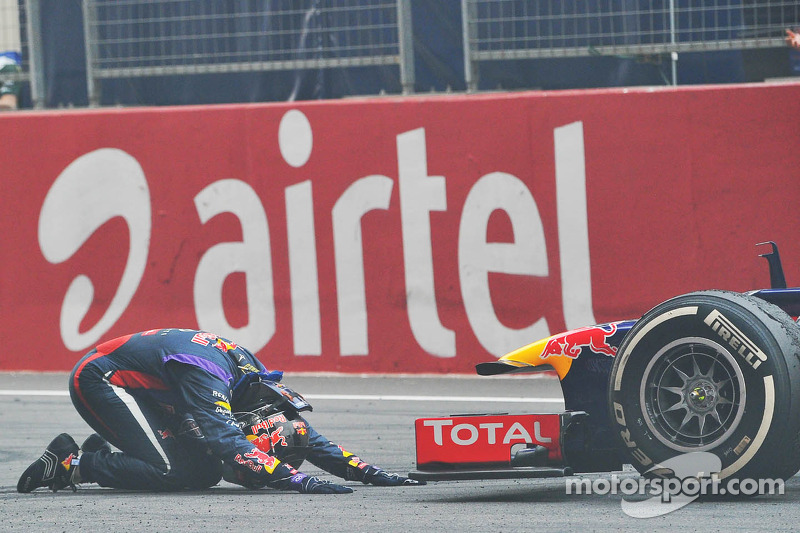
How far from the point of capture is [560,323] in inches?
360

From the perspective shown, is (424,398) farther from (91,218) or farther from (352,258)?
(91,218)

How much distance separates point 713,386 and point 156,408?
244cm

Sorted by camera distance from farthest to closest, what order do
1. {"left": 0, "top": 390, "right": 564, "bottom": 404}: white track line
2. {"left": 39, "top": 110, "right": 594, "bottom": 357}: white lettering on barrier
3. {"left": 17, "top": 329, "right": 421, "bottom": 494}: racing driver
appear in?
{"left": 39, "top": 110, "right": 594, "bottom": 357}: white lettering on barrier < {"left": 0, "top": 390, "right": 564, "bottom": 404}: white track line < {"left": 17, "top": 329, "right": 421, "bottom": 494}: racing driver

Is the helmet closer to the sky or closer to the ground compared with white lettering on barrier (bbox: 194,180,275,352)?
closer to the ground

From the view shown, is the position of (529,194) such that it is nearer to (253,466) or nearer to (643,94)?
(643,94)

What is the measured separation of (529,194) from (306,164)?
1.64 meters

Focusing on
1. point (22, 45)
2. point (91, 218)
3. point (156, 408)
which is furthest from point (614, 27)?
point (156, 408)

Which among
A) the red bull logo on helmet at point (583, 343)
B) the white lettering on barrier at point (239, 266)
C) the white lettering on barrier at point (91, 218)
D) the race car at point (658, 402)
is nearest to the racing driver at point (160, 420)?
the race car at point (658, 402)

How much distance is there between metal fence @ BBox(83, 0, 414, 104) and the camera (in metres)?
10.1

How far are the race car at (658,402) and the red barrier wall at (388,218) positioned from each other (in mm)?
3647

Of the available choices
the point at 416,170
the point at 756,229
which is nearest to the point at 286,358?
the point at 416,170

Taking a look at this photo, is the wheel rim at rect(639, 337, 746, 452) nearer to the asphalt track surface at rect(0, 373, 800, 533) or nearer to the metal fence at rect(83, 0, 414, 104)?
the asphalt track surface at rect(0, 373, 800, 533)

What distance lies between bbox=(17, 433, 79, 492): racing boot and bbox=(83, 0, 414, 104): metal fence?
195 inches

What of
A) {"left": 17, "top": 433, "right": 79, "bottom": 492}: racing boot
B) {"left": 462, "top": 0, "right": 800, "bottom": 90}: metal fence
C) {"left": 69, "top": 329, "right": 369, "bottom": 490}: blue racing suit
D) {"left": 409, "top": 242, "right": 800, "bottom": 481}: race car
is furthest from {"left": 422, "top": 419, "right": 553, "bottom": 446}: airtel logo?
{"left": 462, "top": 0, "right": 800, "bottom": 90}: metal fence
